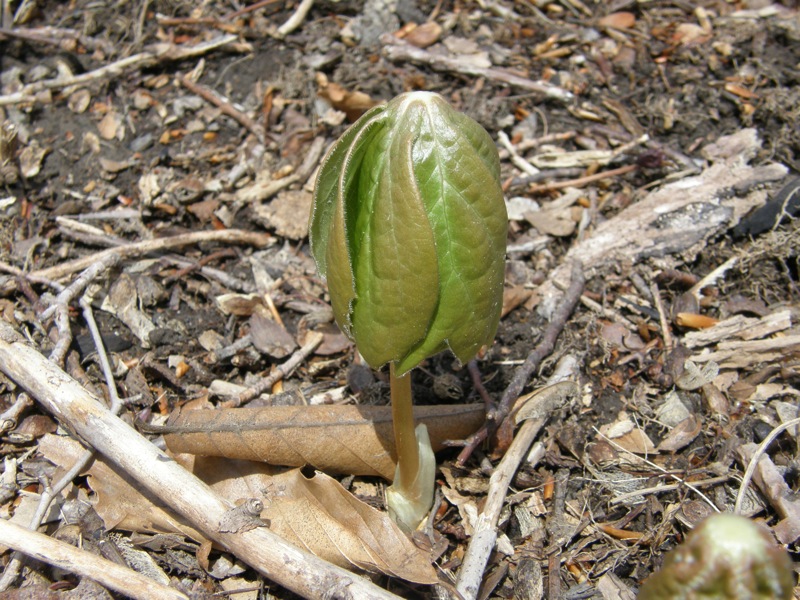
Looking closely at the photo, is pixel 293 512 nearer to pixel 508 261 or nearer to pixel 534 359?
pixel 534 359

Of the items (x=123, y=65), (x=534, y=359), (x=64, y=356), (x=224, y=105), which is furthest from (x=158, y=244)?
(x=534, y=359)

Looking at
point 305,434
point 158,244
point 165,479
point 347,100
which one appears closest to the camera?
point 165,479

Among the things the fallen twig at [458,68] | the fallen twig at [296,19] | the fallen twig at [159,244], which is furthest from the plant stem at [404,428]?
the fallen twig at [296,19]

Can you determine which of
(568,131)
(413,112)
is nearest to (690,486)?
(413,112)

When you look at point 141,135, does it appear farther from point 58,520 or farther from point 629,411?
point 629,411

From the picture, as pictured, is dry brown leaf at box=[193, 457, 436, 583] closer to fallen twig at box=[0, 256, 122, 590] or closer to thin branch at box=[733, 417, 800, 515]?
fallen twig at box=[0, 256, 122, 590]

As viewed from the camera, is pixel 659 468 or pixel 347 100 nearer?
pixel 659 468

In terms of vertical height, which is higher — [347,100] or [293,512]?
[347,100]
